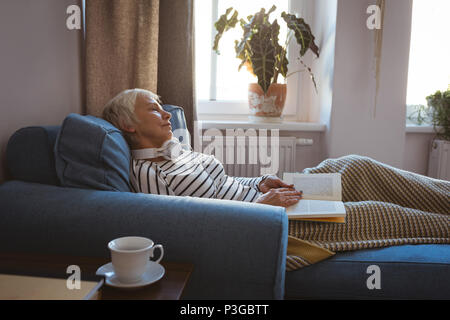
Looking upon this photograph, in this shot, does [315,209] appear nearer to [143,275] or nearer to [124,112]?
[143,275]

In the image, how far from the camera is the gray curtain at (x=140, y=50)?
172 centimetres

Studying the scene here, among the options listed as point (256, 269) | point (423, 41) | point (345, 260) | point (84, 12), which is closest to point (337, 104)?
point (423, 41)

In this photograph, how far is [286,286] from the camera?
1011 millimetres

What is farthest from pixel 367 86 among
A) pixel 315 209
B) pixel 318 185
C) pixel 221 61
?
pixel 315 209

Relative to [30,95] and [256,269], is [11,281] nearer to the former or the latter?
[256,269]

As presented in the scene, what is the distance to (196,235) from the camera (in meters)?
0.81

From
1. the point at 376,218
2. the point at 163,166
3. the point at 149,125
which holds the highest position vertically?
the point at 149,125

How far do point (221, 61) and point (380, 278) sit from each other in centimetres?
177

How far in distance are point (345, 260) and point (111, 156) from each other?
730 mm

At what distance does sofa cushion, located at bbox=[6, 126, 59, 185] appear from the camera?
101 centimetres

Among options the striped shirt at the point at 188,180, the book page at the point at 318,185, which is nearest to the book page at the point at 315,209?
the book page at the point at 318,185

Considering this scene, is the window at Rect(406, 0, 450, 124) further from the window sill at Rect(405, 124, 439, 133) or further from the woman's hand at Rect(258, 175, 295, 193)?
the woman's hand at Rect(258, 175, 295, 193)

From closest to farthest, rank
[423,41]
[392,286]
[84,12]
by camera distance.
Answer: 1. [392,286]
2. [84,12]
3. [423,41]

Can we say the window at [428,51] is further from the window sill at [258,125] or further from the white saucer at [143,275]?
the white saucer at [143,275]
